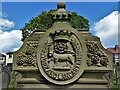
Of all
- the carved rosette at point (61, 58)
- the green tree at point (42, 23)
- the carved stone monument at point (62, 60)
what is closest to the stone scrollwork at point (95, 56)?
the carved stone monument at point (62, 60)

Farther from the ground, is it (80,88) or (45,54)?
(45,54)

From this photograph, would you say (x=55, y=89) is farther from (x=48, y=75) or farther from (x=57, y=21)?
(x=57, y=21)

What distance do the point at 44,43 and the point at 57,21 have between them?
0.81m

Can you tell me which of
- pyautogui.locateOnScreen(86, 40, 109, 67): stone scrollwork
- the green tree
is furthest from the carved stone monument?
the green tree

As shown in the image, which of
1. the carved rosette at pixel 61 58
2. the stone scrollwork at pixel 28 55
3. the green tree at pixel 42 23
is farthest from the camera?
the green tree at pixel 42 23

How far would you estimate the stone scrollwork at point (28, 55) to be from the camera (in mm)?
8312

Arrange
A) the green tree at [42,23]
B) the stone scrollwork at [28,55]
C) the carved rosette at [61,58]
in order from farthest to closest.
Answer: the green tree at [42,23] < the stone scrollwork at [28,55] < the carved rosette at [61,58]

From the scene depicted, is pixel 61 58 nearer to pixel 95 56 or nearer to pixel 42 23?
pixel 95 56

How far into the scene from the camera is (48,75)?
821cm

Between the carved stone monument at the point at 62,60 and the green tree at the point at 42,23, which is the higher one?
the green tree at the point at 42,23

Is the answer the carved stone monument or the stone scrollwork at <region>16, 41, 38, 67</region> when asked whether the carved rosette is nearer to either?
the carved stone monument

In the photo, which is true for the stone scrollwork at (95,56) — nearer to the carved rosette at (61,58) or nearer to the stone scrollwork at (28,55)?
the carved rosette at (61,58)

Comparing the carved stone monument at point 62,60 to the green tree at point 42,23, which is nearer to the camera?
the carved stone monument at point 62,60

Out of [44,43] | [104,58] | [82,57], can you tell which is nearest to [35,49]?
[44,43]
